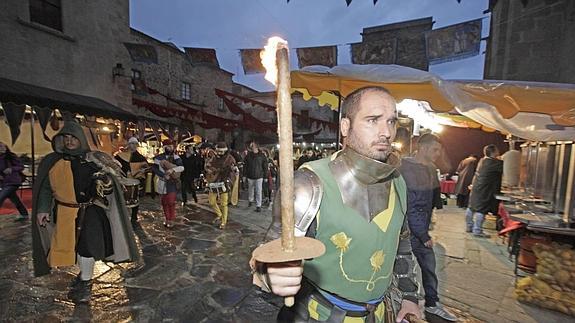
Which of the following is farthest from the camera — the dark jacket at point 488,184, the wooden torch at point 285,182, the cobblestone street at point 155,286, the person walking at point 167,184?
the person walking at point 167,184

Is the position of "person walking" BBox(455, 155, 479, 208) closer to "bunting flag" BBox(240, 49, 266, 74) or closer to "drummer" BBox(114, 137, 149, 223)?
"bunting flag" BBox(240, 49, 266, 74)

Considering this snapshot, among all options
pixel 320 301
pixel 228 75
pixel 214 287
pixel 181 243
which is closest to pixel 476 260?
pixel 214 287

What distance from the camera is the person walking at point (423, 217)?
11.6 feet

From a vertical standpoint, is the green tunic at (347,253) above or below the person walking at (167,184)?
above

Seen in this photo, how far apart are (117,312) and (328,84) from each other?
4.41 metres

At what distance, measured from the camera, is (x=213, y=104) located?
29.0 m

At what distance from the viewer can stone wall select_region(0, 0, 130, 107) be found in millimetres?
9168

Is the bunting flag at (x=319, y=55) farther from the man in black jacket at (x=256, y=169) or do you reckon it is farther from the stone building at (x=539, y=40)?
the stone building at (x=539, y=40)

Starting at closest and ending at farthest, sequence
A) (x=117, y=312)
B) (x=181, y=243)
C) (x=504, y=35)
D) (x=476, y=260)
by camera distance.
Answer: (x=117, y=312), (x=476, y=260), (x=181, y=243), (x=504, y=35)

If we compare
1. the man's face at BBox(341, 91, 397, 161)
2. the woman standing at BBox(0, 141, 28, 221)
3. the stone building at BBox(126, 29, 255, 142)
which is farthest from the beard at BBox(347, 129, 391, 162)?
the stone building at BBox(126, 29, 255, 142)

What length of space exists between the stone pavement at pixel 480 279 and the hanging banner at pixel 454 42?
5.36 metres

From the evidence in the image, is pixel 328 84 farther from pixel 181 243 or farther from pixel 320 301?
pixel 181 243

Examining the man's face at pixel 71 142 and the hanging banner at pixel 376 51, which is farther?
the hanging banner at pixel 376 51

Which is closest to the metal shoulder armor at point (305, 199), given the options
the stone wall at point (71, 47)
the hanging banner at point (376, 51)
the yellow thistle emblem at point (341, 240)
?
the yellow thistle emblem at point (341, 240)
